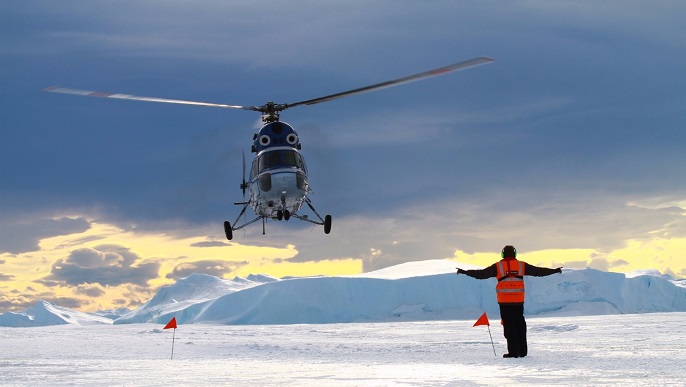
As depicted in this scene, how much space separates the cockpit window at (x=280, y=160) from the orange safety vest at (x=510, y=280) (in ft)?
26.9

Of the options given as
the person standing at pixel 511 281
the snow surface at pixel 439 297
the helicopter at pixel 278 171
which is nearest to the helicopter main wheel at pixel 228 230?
the helicopter at pixel 278 171

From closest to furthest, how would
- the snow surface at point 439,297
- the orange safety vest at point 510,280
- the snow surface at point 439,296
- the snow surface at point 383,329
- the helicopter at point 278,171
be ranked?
the snow surface at point 383,329
the orange safety vest at point 510,280
the helicopter at point 278,171
the snow surface at point 439,297
the snow surface at point 439,296

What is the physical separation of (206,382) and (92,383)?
170 cm

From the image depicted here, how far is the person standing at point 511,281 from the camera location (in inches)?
484

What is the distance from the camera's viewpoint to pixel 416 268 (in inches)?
4434

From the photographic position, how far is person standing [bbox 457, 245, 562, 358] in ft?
40.3

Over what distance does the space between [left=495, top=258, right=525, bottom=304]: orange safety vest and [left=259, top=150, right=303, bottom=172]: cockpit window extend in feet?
26.9

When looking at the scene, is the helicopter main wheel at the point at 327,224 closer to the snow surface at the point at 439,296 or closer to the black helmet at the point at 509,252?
the black helmet at the point at 509,252

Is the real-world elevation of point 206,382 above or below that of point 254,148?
below

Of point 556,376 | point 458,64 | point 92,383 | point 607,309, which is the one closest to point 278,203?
point 458,64

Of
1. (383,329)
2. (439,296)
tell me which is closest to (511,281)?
(383,329)

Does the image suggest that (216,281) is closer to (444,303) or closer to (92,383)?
(444,303)

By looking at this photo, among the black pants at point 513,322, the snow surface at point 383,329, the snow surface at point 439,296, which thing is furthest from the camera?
the snow surface at point 439,296

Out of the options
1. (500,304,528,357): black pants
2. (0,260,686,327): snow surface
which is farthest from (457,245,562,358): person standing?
(0,260,686,327): snow surface
